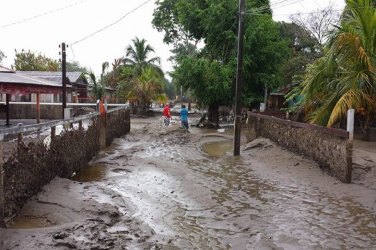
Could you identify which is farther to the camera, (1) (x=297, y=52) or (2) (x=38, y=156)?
(1) (x=297, y=52)

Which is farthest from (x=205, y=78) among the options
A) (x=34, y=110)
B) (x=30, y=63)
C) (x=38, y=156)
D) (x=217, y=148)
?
(x=30, y=63)

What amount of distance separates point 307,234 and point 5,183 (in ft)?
14.6

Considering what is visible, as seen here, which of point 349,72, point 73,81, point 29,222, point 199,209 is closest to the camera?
point 29,222

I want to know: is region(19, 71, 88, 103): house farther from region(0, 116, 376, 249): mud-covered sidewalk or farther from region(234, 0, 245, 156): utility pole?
region(0, 116, 376, 249): mud-covered sidewalk

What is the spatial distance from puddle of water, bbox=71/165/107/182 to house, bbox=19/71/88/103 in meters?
25.2

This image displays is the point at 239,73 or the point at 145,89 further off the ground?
the point at 239,73

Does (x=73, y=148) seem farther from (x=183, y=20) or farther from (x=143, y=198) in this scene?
(x=183, y=20)

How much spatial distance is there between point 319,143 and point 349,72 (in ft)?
11.3

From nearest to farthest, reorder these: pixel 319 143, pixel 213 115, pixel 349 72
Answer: pixel 319 143 < pixel 349 72 < pixel 213 115

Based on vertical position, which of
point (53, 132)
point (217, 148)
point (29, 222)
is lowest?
point (217, 148)

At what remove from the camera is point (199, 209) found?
300 inches

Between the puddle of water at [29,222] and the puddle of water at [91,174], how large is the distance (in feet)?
11.8

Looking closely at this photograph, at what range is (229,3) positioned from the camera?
1016 inches

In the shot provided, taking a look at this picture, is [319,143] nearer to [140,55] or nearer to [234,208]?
[234,208]
